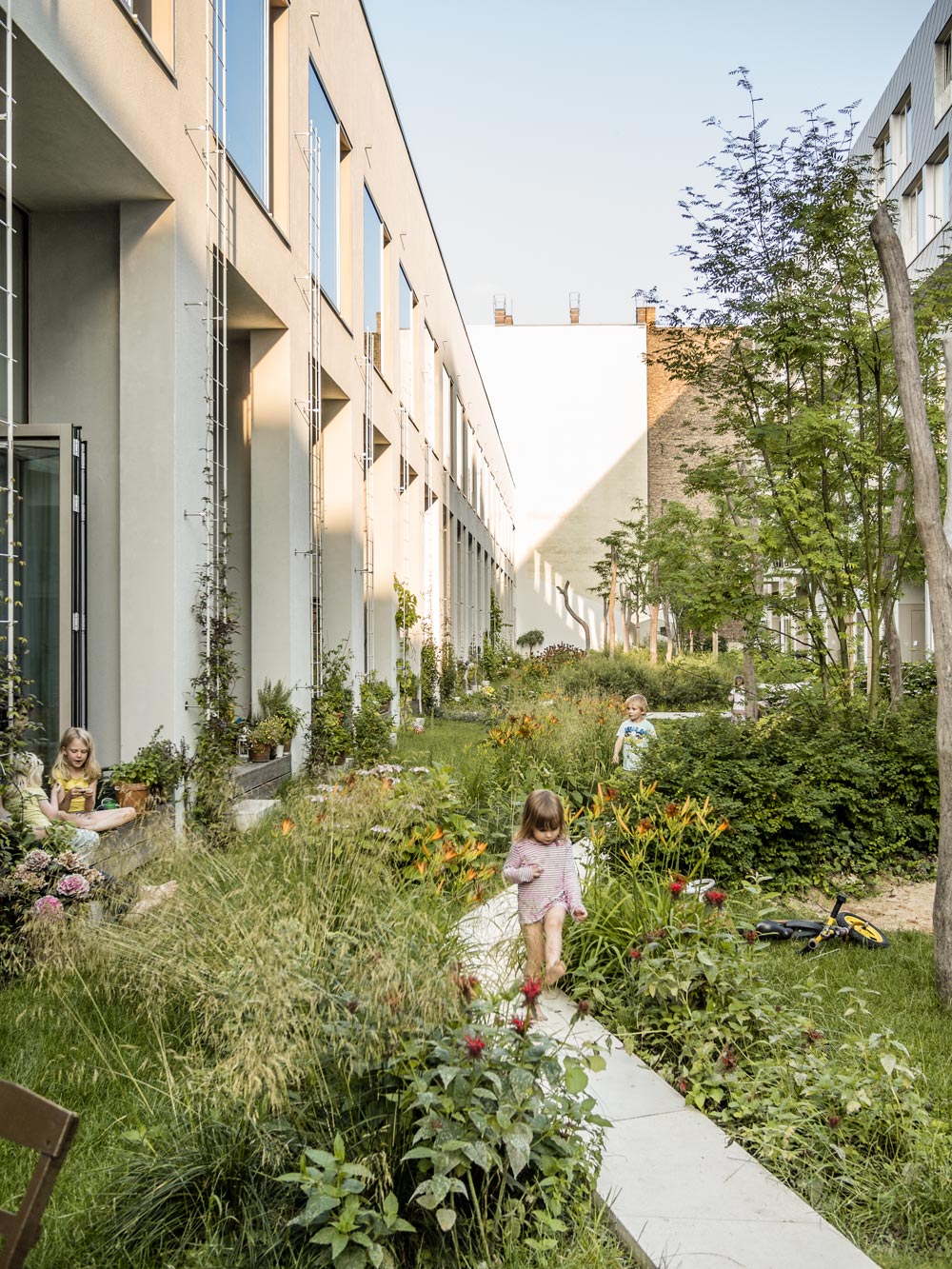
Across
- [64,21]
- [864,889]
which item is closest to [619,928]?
[864,889]

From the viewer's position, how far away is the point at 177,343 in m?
7.71

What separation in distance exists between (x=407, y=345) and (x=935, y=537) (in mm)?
15540

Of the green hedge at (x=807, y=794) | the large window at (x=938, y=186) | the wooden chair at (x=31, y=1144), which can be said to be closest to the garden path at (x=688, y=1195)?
the wooden chair at (x=31, y=1144)

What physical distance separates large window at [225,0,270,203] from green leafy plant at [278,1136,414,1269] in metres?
8.58

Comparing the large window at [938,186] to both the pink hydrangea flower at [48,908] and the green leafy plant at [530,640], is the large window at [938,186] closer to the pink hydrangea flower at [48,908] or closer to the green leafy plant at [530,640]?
the pink hydrangea flower at [48,908]

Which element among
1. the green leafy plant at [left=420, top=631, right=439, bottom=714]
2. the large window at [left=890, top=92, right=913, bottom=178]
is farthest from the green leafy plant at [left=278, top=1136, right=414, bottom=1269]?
the large window at [left=890, top=92, right=913, bottom=178]

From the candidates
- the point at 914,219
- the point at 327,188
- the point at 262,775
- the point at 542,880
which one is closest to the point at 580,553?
the point at 914,219

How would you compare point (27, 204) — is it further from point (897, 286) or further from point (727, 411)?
point (727, 411)

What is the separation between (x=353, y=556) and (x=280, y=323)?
3.68 m

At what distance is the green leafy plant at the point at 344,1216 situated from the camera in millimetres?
2637

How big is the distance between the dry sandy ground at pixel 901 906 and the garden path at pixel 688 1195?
351cm

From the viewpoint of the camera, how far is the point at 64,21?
597 centimetres

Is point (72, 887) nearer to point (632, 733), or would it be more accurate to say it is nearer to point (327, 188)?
point (632, 733)

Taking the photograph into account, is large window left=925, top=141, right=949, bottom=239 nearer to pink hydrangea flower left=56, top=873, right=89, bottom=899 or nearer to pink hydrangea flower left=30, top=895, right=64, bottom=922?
pink hydrangea flower left=56, top=873, right=89, bottom=899
